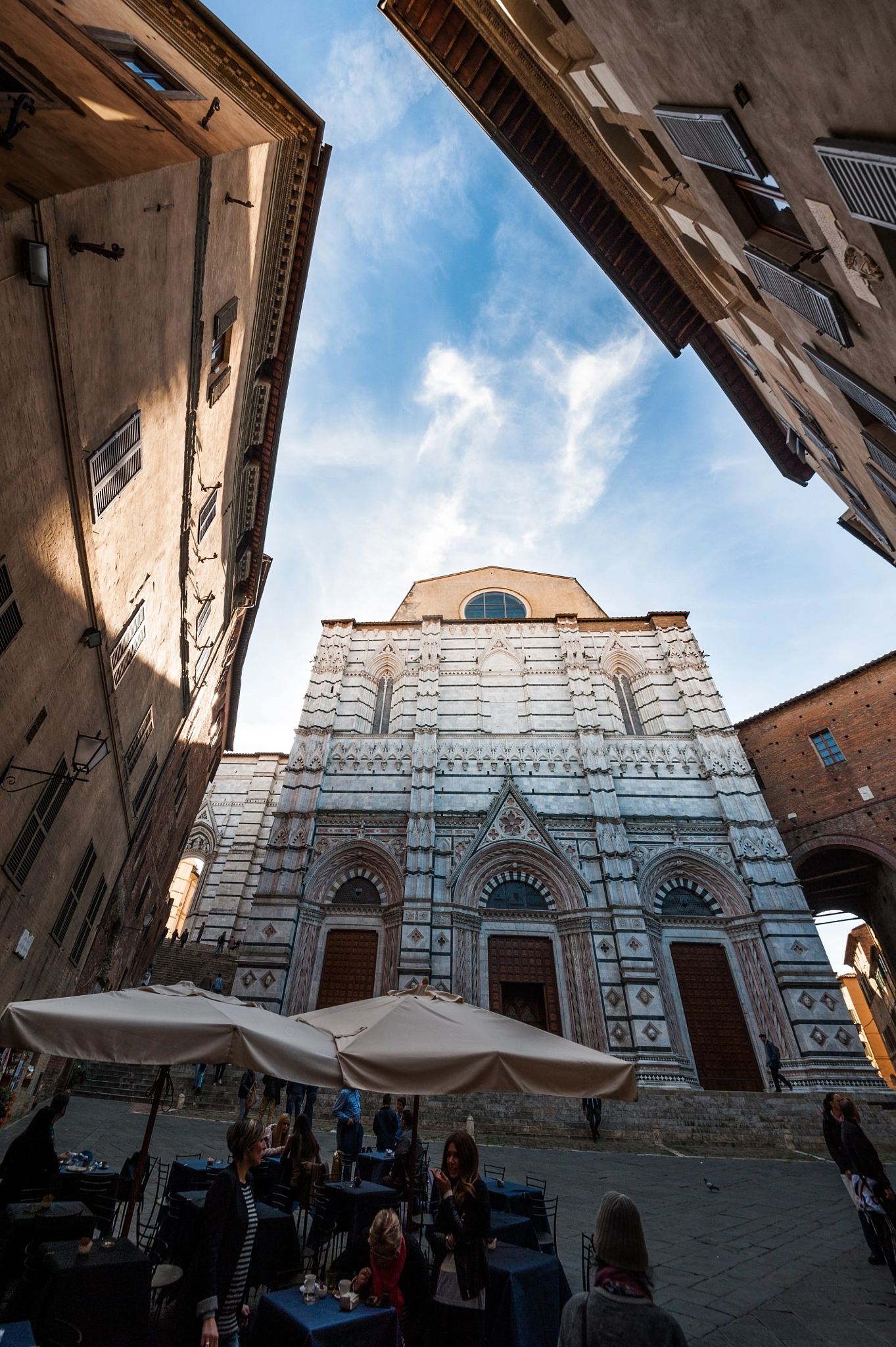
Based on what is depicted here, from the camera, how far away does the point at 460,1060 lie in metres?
4.26

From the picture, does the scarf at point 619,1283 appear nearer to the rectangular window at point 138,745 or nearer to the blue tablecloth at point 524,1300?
the blue tablecloth at point 524,1300

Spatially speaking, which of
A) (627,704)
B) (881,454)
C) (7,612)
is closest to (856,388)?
(881,454)

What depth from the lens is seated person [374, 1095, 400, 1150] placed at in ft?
27.2

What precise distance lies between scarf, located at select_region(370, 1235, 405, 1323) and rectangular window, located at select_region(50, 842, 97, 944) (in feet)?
26.6

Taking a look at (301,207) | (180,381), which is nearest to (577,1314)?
(180,381)

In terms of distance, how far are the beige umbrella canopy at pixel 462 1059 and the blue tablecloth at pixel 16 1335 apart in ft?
6.19

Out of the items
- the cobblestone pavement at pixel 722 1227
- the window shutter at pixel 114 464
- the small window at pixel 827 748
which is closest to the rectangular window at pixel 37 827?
the window shutter at pixel 114 464

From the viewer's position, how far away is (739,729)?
24422 mm

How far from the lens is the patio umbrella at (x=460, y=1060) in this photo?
4.22 m

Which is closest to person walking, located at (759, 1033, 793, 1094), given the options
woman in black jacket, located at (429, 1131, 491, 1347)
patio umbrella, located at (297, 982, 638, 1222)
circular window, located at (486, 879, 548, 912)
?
circular window, located at (486, 879, 548, 912)

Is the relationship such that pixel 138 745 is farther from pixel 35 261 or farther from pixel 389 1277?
pixel 389 1277

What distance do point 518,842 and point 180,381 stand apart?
15805 mm

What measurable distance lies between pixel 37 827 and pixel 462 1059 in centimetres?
643

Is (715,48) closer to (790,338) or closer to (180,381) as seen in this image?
(790,338)
